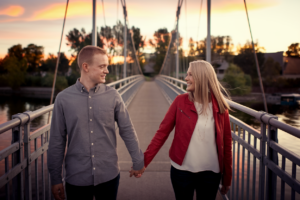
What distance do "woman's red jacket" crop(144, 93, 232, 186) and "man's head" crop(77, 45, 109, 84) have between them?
520 mm

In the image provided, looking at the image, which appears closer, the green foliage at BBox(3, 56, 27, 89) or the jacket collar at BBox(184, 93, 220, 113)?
the jacket collar at BBox(184, 93, 220, 113)

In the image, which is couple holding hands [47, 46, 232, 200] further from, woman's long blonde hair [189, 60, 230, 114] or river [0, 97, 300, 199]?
river [0, 97, 300, 199]

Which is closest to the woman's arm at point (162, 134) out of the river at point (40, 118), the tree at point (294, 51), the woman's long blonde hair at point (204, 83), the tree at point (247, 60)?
the woman's long blonde hair at point (204, 83)

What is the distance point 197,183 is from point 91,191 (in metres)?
0.65

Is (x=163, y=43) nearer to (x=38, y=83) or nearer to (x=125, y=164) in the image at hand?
(x=38, y=83)

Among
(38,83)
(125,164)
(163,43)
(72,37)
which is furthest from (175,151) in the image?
(163,43)

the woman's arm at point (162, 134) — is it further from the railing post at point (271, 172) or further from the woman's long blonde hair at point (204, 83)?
the railing post at point (271, 172)

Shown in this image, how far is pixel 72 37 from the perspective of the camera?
115 ft

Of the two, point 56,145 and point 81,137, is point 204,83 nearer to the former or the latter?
point 81,137

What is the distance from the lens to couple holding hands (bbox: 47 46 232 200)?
4.82 ft

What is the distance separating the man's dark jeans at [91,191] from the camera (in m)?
1.50

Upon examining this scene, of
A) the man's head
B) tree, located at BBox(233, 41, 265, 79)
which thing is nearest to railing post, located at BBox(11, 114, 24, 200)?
the man's head

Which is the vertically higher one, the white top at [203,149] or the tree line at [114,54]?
the tree line at [114,54]

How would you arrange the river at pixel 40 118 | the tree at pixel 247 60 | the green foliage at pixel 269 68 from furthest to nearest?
the tree at pixel 247 60 → the green foliage at pixel 269 68 → the river at pixel 40 118
